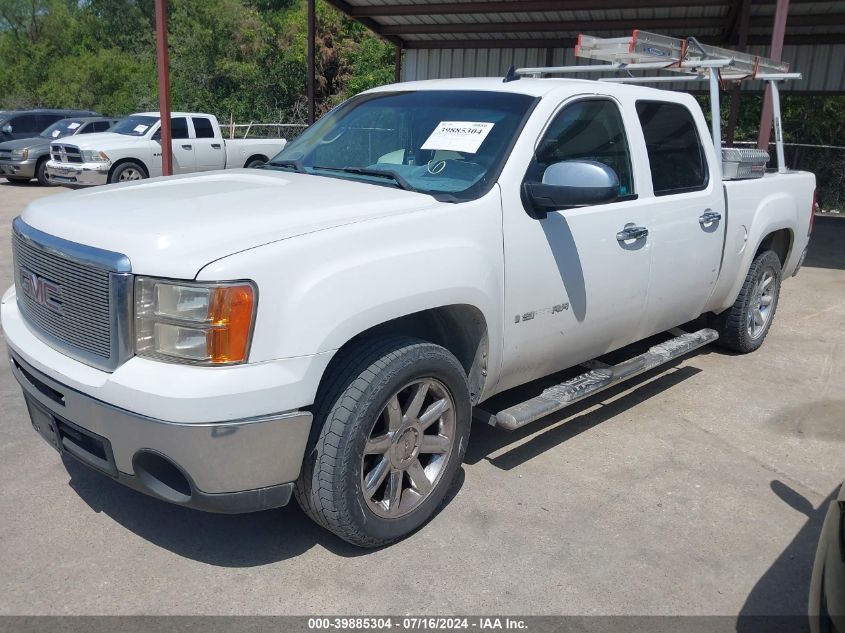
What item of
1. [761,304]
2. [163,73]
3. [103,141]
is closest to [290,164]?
[761,304]

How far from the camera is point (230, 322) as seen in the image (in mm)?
2699

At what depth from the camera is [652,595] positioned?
3143mm

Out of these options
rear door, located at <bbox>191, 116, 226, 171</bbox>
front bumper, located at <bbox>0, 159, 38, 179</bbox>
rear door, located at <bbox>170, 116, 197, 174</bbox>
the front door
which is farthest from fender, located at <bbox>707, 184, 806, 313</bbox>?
front bumper, located at <bbox>0, 159, 38, 179</bbox>

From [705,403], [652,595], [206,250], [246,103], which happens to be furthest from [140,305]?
[246,103]

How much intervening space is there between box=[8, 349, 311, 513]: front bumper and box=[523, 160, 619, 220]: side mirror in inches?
62.0

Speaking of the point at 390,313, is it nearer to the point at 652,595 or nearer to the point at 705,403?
the point at 652,595

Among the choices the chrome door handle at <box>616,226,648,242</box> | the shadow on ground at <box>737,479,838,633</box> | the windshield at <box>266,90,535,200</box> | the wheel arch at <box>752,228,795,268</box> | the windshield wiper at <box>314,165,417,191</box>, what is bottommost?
the shadow on ground at <box>737,479,838,633</box>

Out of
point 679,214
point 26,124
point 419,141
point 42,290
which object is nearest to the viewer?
point 42,290

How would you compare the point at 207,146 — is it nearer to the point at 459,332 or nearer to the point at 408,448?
the point at 459,332

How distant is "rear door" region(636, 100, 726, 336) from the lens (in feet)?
15.1

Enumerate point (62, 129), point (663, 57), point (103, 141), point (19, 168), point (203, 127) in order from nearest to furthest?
point (663, 57)
point (103, 141)
point (203, 127)
point (19, 168)
point (62, 129)

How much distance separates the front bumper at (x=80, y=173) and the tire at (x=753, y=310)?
1306 cm

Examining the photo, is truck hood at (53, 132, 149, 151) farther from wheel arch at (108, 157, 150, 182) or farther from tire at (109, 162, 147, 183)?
tire at (109, 162, 147, 183)

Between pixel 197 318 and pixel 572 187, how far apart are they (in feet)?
5.98
